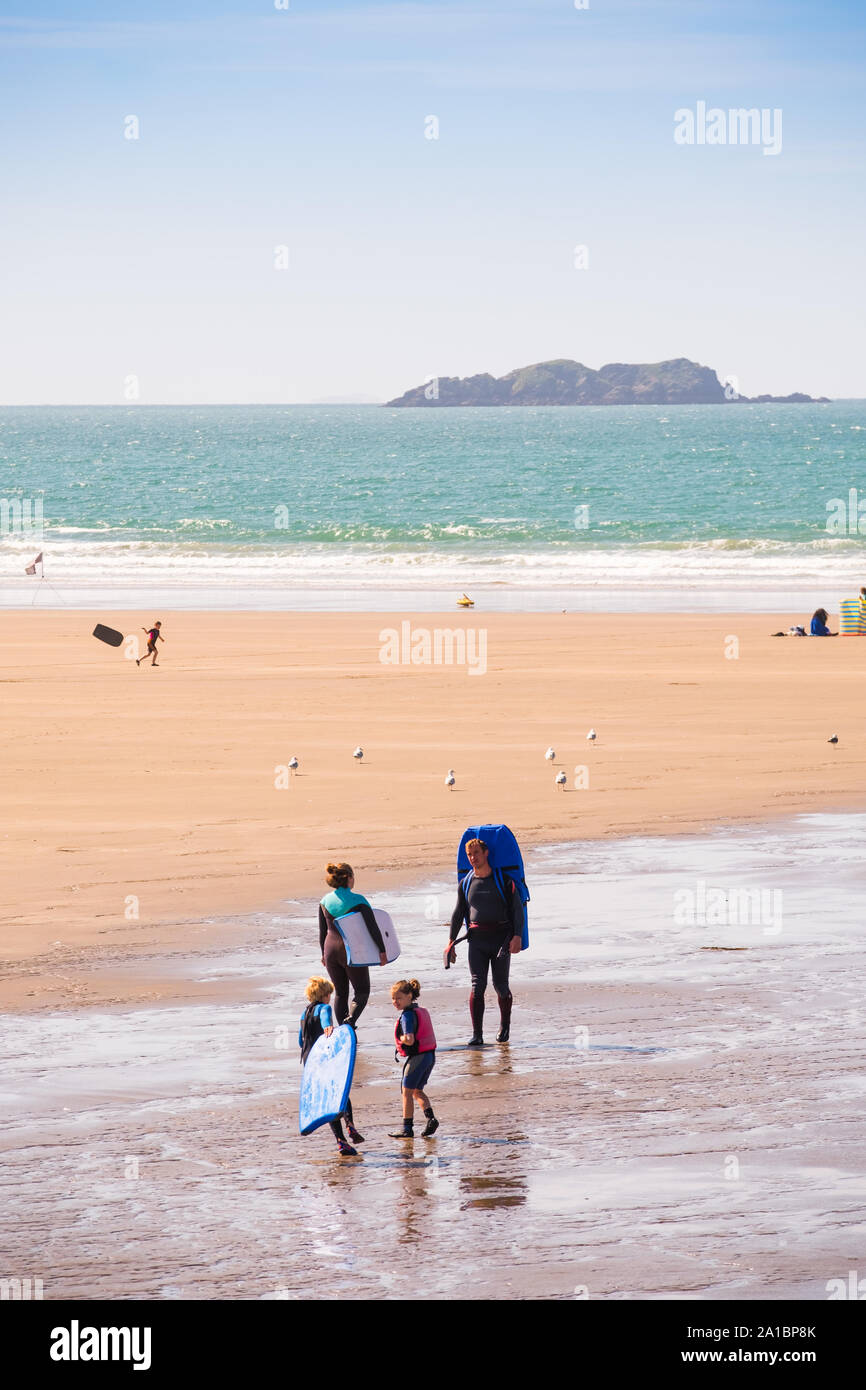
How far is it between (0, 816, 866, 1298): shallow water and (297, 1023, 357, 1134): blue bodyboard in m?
0.26

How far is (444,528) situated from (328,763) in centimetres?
5765

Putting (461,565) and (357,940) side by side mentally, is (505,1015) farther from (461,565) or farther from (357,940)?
(461,565)

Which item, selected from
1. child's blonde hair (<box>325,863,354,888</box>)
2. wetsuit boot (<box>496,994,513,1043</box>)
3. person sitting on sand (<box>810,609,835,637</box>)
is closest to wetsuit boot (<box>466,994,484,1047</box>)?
wetsuit boot (<box>496,994,513,1043</box>)

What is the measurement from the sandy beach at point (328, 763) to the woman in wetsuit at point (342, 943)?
198 centimetres

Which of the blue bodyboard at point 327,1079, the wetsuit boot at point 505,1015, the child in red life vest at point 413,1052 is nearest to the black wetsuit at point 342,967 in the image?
the wetsuit boot at point 505,1015

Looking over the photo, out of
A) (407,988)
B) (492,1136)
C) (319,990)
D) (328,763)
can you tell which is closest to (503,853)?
(407,988)

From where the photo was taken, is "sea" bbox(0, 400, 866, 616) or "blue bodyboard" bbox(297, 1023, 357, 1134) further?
"sea" bbox(0, 400, 866, 616)

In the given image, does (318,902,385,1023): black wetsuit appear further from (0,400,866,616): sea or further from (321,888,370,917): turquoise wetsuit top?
(0,400,866,616): sea

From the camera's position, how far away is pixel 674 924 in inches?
581

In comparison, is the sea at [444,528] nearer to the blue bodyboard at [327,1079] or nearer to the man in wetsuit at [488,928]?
the man in wetsuit at [488,928]

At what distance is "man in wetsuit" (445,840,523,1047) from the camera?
11711 millimetres
